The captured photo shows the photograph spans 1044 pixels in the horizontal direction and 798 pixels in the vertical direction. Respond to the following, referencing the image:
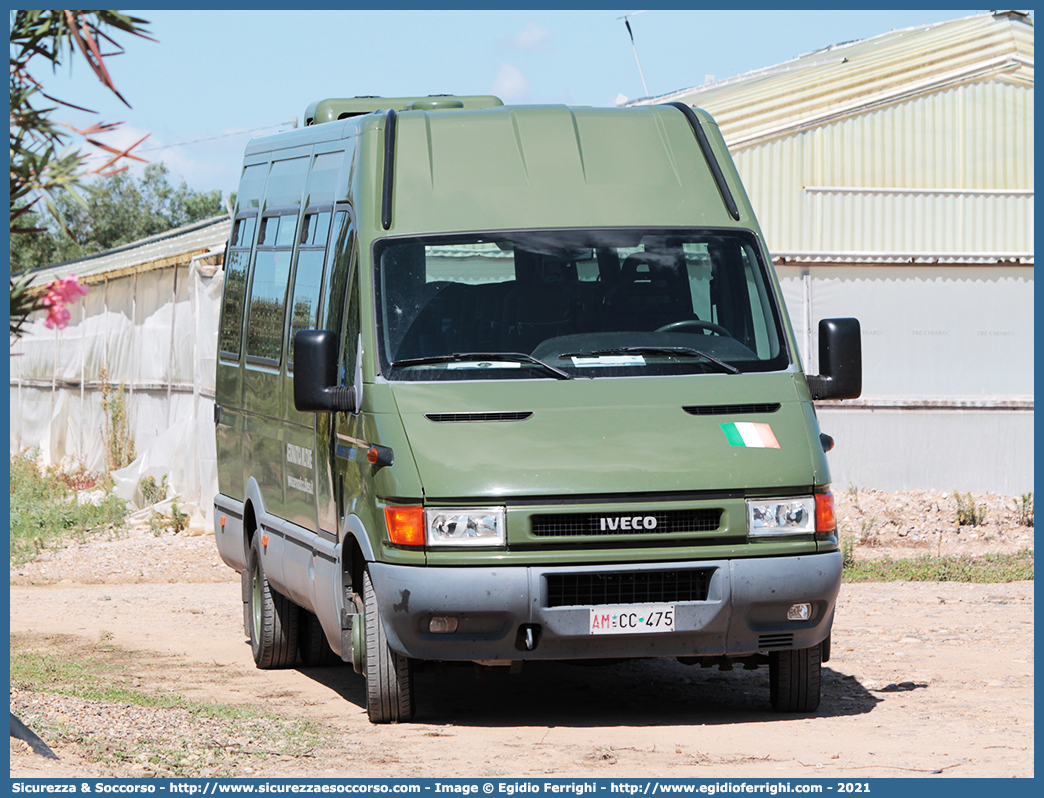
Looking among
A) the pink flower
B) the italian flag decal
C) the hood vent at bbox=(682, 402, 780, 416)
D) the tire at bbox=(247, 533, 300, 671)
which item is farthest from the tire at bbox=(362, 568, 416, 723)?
the pink flower

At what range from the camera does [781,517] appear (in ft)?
23.9

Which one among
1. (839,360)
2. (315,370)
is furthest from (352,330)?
(839,360)

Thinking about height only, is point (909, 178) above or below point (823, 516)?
above

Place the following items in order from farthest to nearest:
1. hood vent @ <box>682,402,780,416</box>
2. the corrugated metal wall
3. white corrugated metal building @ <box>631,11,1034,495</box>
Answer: the corrugated metal wall, white corrugated metal building @ <box>631,11,1034,495</box>, hood vent @ <box>682,402,780,416</box>

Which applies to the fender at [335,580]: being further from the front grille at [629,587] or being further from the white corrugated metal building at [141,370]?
the white corrugated metal building at [141,370]

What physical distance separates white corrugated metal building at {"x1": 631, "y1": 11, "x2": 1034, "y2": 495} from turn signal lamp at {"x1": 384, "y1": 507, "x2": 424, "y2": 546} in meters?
10.5

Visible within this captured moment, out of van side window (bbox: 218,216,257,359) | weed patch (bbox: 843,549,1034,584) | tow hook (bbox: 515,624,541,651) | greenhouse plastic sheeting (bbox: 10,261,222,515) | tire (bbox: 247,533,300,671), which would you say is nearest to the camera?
tow hook (bbox: 515,624,541,651)

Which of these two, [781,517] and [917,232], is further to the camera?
[917,232]

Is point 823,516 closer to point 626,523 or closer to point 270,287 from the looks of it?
point 626,523

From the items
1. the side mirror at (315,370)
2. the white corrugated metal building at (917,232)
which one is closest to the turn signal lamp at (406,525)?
the side mirror at (315,370)

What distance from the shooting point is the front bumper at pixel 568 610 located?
23.1 feet

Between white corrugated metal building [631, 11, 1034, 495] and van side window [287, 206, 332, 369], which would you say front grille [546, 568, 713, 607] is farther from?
white corrugated metal building [631, 11, 1034, 495]

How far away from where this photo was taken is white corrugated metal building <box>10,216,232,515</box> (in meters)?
18.0

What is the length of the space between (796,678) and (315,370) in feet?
9.23
